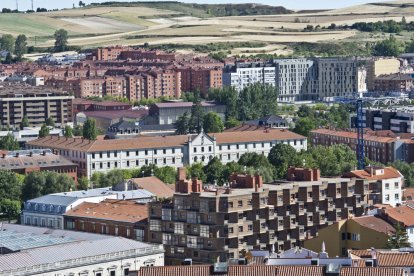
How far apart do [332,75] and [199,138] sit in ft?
164

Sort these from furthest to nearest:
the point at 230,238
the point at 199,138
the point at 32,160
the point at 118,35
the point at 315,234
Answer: the point at 118,35 < the point at 199,138 < the point at 32,160 < the point at 315,234 < the point at 230,238

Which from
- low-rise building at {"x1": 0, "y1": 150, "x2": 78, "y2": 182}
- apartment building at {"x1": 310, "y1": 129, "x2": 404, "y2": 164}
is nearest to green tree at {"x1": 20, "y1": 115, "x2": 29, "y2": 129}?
apartment building at {"x1": 310, "y1": 129, "x2": 404, "y2": 164}

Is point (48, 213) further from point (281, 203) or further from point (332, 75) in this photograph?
point (332, 75)

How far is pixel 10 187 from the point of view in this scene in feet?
192

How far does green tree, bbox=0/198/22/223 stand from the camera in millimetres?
54122

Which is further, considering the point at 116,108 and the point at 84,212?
the point at 116,108

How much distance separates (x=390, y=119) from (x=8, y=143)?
21.5 meters

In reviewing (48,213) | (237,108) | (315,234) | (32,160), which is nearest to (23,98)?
(237,108)

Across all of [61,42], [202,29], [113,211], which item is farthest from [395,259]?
[202,29]

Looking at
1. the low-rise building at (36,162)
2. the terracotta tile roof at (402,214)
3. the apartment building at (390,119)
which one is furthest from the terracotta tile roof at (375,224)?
the apartment building at (390,119)

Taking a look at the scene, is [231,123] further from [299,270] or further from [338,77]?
[299,270]

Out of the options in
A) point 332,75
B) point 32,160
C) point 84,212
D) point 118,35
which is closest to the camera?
point 84,212

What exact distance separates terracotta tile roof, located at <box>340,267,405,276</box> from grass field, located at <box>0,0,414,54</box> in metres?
126

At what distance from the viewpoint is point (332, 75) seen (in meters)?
123
